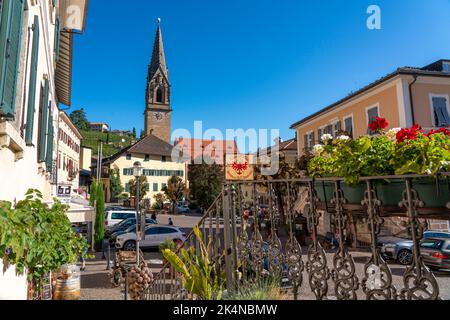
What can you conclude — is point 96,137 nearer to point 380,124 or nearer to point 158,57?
point 158,57

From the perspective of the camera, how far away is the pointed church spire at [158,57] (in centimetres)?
6756

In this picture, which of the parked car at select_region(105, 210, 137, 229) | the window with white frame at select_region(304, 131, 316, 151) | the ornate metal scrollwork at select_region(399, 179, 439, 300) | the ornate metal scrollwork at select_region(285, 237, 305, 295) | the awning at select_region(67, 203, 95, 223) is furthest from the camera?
the parked car at select_region(105, 210, 137, 229)

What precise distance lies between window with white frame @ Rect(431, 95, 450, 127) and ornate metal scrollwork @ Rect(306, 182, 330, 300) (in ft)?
57.8

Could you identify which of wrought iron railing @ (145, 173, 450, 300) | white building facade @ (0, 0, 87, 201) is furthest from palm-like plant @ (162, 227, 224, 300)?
white building facade @ (0, 0, 87, 201)

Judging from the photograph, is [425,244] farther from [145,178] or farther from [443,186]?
[145,178]

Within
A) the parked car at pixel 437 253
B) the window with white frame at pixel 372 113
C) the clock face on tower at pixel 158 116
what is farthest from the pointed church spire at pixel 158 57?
the parked car at pixel 437 253

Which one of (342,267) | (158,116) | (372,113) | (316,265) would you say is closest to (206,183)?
(372,113)

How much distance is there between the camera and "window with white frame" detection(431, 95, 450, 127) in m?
16.5

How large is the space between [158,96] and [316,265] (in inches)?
2710

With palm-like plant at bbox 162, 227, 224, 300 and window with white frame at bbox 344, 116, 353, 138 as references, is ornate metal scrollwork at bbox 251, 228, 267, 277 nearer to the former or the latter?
palm-like plant at bbox 162, 227, 224, 300

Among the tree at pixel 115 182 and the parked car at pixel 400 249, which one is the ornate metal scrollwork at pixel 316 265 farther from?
the tree at pixel 115 182

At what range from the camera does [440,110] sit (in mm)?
16734
